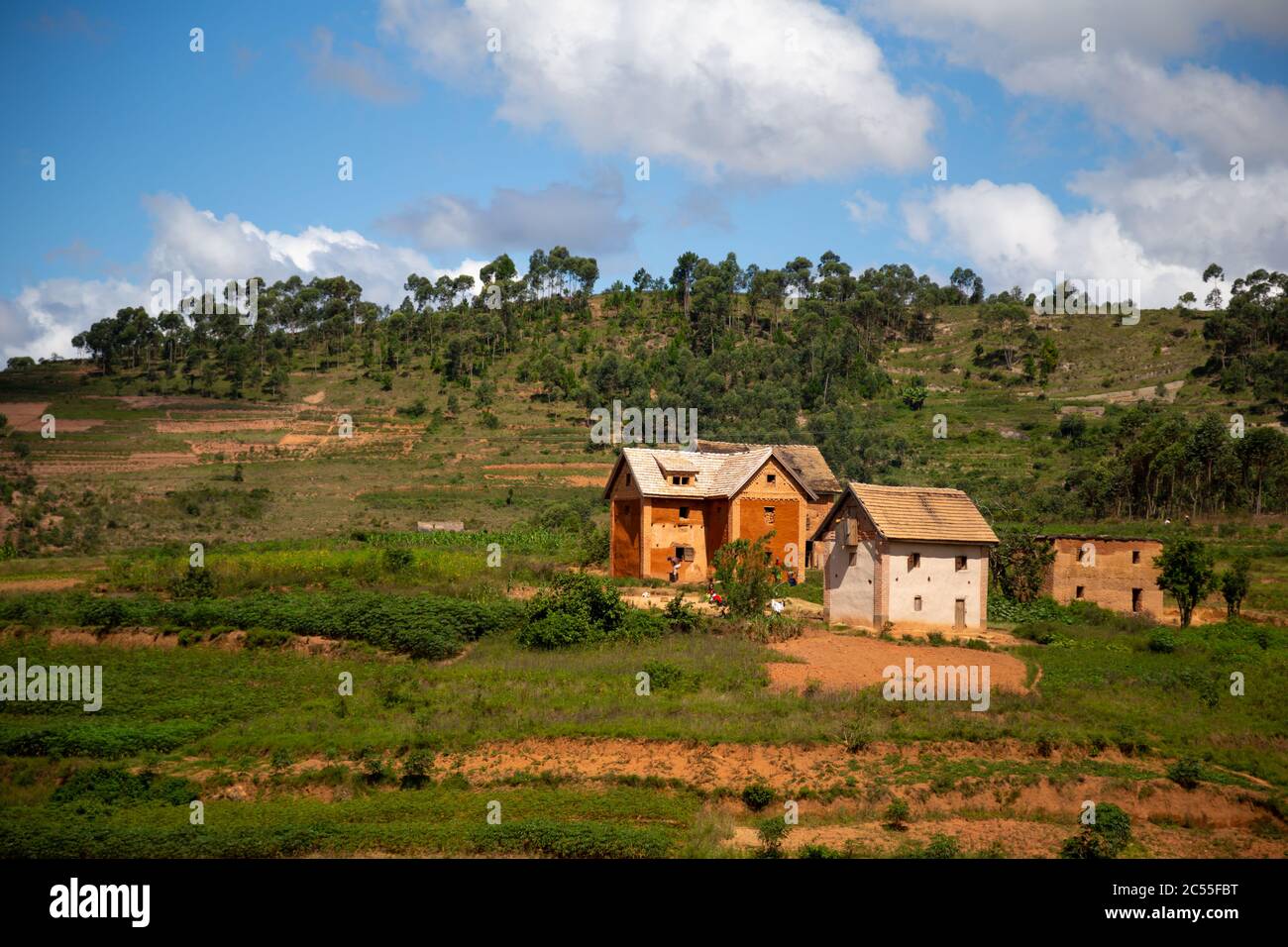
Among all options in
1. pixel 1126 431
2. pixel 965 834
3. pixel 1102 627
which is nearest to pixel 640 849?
pixel 965 834

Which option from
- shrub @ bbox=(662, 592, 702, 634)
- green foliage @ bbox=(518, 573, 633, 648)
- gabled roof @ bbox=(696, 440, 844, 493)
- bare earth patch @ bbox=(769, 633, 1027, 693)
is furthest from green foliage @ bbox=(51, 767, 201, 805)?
gabled roof @ bbox=(696, 440, 844, 493)

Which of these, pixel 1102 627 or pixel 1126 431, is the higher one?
pixel 1126 431

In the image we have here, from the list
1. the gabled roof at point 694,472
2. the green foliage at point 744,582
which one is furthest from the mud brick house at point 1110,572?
the green foliage at point 744,582

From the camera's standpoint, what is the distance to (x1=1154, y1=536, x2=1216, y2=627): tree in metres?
32.9

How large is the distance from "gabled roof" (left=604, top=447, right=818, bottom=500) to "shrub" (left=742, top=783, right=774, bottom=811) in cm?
2160

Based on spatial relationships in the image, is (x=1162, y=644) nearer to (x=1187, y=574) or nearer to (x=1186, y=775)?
(x=1187, y=574)

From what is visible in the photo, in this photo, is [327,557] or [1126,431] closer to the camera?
[327,557]

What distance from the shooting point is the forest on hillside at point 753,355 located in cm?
5784

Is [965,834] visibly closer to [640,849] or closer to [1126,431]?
[640,849]

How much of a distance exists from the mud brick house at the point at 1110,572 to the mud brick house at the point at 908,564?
5.30 meters

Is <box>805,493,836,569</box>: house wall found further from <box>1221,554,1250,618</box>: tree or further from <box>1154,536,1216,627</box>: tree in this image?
<box>1221,554,1250,618</box>: tree
